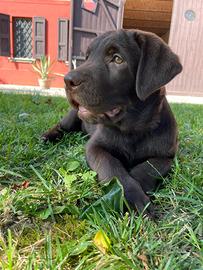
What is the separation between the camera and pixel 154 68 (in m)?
1.69

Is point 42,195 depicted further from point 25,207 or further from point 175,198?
point 175,198

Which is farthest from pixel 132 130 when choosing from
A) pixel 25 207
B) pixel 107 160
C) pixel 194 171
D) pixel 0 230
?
pixel 0 230

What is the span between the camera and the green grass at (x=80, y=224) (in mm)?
1021

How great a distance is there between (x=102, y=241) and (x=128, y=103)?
0.94 metres

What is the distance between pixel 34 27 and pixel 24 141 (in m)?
9.26

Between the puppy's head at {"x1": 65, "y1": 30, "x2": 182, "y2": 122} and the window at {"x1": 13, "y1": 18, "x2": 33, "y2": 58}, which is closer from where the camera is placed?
the puppy's head at {"x1": 65, "y1": 30, "x2": 182, "y2": 122}

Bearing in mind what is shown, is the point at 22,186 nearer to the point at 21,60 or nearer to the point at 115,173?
the point at 115,173

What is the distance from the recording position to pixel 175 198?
1.47m

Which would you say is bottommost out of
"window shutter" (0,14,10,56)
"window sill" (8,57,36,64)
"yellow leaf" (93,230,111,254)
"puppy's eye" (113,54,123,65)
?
"yellow leaf" (93,230,111,254)

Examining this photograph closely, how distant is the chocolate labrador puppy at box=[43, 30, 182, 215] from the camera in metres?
1.67

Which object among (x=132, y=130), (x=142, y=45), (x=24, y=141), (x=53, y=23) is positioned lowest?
(x=24, y=141)

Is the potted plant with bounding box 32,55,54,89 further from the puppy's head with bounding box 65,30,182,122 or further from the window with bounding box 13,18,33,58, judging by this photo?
the puppy's head with bounding box 65,30,182,122

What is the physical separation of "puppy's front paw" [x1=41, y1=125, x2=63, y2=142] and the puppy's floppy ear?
3.48ft

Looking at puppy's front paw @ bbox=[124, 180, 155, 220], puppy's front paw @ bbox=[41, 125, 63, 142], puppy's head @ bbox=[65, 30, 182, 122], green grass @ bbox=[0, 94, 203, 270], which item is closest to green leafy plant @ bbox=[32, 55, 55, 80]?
puppy's front paw @ bbox=[41, 125, 63, 142]
